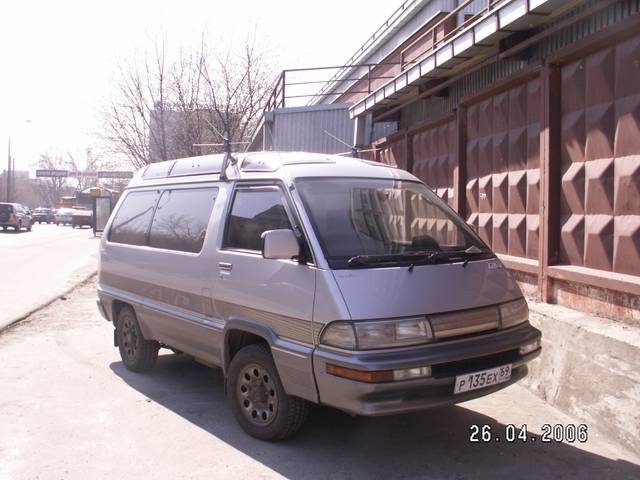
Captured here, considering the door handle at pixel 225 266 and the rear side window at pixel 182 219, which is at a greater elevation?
the rear side window at pixel 182 219

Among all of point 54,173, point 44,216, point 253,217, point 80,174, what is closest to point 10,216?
point 44,216

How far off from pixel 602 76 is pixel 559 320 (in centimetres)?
211

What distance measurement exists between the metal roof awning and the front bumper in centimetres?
340

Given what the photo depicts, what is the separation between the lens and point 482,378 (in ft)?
12.6

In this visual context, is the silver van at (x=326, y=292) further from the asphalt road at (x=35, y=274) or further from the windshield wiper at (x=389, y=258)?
the asphalt road at (x=35, y=274)

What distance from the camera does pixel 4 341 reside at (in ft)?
25.3

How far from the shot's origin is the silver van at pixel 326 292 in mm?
3623

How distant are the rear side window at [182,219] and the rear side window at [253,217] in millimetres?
361

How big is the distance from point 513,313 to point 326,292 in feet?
4.59

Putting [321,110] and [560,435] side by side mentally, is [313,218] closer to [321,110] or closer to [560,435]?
[560,435]

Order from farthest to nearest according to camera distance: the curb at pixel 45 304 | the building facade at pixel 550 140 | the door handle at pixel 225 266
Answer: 1. the curb at pixel 45 304
2. the building facade at pixel 550 140
3. the door handle at pixel 225 266

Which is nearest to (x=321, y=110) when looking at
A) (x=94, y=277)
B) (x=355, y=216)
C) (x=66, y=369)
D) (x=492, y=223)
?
(x=94, y=277)

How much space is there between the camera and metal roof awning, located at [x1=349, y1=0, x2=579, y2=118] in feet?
18.7
